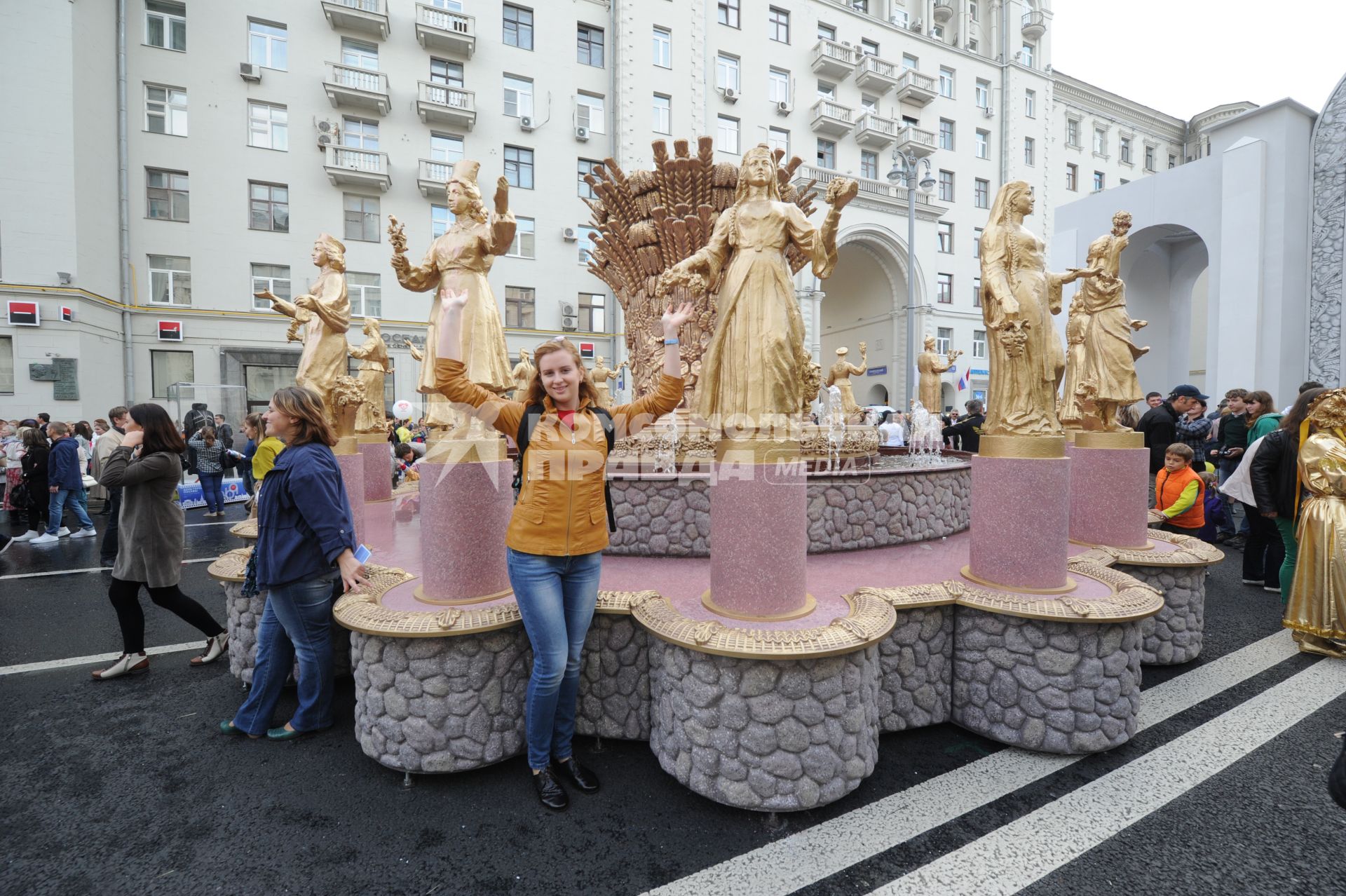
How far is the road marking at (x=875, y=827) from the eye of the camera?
245cm

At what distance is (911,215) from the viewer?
58.9 feet

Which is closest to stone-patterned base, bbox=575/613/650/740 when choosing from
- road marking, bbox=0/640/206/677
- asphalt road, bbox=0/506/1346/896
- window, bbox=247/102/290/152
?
asphalt road, bbox=0/506/1346/896

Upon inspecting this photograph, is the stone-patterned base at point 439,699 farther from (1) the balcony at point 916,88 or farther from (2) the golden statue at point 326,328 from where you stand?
(1) the balcony at point 916,88

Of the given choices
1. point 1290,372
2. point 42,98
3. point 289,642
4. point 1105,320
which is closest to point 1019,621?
point 1105,320

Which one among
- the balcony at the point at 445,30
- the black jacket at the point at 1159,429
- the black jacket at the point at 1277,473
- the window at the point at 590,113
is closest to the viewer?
the black jacket at the point at 1277,473

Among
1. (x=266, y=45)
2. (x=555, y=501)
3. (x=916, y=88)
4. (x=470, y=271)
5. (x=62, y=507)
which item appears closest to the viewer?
(x=555, y=501)

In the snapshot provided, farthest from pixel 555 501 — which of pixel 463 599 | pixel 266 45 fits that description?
pixel 266 45

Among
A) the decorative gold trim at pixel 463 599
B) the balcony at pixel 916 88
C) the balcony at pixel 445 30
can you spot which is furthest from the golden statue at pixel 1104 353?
the balcony at pixel 916 88

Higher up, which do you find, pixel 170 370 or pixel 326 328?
pixel 170 370

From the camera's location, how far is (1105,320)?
554cm

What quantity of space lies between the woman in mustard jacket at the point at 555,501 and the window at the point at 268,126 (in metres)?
21.4

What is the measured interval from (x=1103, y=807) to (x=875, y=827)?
115 centimetres

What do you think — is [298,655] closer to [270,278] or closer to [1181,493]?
[1181,493]

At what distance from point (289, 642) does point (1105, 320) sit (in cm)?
700
